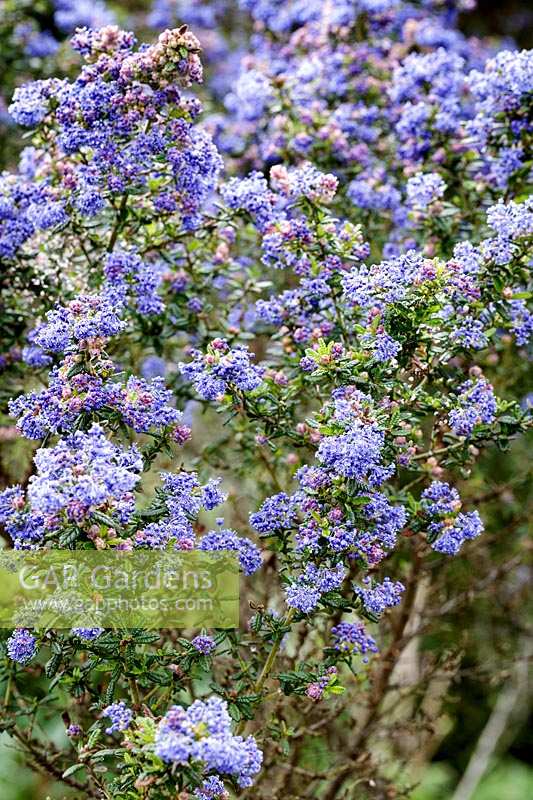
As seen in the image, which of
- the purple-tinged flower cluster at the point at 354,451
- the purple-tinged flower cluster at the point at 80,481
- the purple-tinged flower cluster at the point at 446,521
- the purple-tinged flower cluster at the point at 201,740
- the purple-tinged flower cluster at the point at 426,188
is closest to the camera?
the purple-tinged flower cluster at the point at 201,740

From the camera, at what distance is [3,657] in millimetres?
1962

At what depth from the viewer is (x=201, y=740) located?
1422mm

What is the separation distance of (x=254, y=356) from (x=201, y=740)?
0.94m

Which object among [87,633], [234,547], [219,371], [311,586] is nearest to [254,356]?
[219,371]

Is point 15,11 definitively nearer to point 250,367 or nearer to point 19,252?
point 19,252

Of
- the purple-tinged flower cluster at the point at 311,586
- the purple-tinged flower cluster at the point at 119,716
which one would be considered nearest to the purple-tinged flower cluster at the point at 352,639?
the purple-tinged flower cluster at the point at 311,586

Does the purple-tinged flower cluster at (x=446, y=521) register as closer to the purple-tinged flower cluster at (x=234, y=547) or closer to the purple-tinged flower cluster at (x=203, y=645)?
the purple-tinged flower cluster at (x=234, y=547)

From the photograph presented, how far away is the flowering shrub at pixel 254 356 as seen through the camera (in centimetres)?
172

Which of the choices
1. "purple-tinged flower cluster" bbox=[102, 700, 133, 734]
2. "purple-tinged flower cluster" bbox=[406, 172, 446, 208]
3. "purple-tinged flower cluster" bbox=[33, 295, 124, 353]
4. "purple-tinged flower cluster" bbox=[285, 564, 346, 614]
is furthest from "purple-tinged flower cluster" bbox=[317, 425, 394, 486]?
"purple-tinged flower cluster" bbox=[406, 172, 446, 208]

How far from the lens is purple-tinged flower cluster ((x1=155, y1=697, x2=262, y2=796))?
4.62ft

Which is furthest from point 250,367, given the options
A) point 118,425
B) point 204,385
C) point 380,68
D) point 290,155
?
point 380,68

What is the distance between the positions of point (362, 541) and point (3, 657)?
0.81 m

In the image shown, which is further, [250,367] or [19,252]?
[19,252]

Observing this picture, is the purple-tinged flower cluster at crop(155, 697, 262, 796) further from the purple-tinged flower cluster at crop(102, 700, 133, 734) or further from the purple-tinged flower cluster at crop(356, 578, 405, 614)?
the purple-tinged flower cluster at crop(356, 578, 405, 614)
